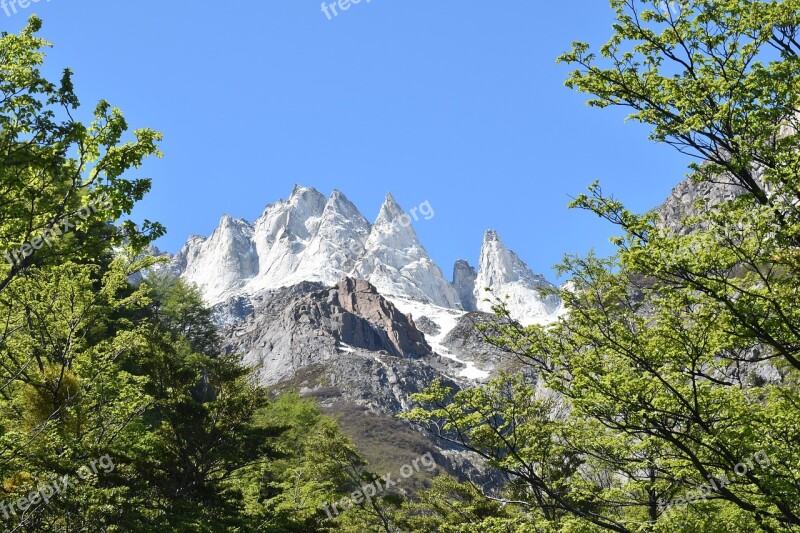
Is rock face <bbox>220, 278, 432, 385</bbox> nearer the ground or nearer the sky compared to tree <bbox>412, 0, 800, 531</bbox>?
nearer the sky

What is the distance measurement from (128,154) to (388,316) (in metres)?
186

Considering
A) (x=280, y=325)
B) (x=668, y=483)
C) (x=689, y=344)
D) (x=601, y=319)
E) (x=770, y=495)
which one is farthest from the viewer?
(x=280, y=325)

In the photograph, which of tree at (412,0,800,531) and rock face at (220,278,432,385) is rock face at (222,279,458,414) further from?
tree at (412,0,800,531)

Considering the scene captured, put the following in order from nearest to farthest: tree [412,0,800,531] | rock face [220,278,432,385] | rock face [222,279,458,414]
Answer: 1. tree [412,0,800,531]
2. rock face [222,279,458,414]
3. rock face [220,278,432,385]

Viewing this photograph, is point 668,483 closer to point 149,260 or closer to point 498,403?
point 498,403

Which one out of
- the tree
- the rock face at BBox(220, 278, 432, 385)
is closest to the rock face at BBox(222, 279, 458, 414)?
the rock face at BBox(220, 278, 432, 385)

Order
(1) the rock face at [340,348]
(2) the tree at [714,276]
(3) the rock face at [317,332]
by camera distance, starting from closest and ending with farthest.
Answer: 1. (2) the tree at [714,276]
2. (1) the rock face at [340,348]
3. (3) the rock face at [317,332]

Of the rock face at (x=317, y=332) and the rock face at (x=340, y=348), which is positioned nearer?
the rock face at (x=340, y=348)

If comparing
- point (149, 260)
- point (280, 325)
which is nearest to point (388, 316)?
point (280, 325)

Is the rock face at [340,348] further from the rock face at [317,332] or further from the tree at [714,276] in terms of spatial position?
the tree at [714,276]

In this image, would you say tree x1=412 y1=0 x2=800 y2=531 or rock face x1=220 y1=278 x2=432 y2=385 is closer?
tree x1=412 y1=0 x2=800 y2=531

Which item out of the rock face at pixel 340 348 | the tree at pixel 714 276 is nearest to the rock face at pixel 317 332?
the rock face at pixel 340 348

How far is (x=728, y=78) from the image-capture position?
9125 mm

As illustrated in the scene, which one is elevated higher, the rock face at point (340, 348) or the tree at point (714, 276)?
the rock face at point (340, 348)
